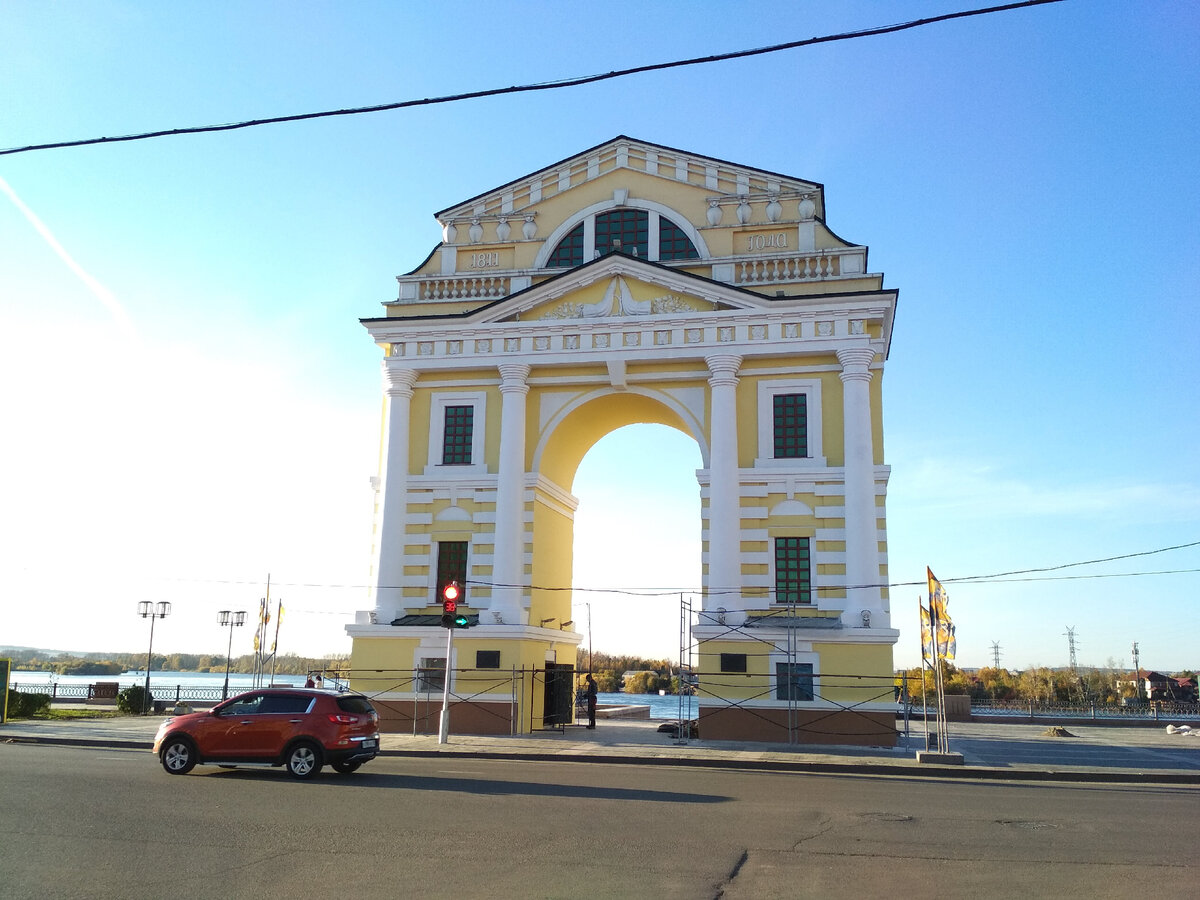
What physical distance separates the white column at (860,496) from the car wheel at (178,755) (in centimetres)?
1776

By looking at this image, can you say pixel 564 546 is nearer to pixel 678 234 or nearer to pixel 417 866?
pixel 678 234

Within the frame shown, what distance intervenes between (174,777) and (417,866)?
904 centimetres

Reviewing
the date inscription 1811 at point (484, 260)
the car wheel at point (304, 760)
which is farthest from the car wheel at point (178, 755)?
the date inscription 1811 at point (484, 260)

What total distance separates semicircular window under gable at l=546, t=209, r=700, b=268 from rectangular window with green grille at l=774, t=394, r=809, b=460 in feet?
20.5

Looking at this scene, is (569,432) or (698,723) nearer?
(698,723)

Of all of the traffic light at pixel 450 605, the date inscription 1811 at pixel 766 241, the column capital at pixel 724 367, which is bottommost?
the traffic light at pixel 450 605

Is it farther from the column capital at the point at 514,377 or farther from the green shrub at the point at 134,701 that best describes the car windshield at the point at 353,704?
the green shrub at the point at 134,701

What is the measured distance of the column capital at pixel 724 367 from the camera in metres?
30.8

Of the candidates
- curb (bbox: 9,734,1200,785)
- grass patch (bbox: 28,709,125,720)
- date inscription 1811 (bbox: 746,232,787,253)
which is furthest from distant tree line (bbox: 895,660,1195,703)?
grass patch (bbox: 28,709,125,720)

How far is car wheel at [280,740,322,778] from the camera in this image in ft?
57.1

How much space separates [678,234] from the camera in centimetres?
3366

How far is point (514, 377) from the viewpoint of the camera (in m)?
32.5

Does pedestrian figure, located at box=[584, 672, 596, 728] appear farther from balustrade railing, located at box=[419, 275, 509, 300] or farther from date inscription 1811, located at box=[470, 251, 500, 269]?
date inscription 1811, located at box=[470, 251, 500, 269]

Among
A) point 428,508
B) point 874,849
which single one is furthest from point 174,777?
point 428,508
